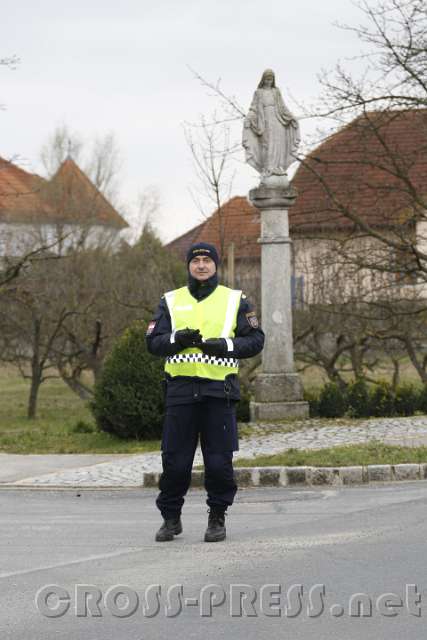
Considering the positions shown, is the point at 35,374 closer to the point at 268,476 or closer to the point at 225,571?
the point at 268,476

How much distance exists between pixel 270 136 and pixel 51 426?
27.7 feet

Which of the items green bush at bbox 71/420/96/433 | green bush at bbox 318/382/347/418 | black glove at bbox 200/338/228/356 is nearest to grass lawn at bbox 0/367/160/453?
green bush at bbox 71/420/96/433

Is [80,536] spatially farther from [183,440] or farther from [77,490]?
[77,490]

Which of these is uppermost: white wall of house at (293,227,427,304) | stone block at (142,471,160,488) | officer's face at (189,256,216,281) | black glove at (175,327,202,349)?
white wall of house at (293,227,427,304)

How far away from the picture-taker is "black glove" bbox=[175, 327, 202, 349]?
27.5ft

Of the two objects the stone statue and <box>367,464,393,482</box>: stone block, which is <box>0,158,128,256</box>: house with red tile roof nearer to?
the stone statue

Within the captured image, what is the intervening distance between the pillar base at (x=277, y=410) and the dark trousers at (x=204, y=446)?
32.0 ft

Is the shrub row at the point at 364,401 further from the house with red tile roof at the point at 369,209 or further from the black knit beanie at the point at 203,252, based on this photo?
the black knit beanie at the point at 203,252

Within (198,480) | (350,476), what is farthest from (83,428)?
(350,476)

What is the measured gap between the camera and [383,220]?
2438 centimetres

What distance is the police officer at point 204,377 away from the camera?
8.59m

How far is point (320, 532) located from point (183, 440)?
1197mm

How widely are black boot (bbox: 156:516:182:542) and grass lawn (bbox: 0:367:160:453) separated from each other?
715 centimetres

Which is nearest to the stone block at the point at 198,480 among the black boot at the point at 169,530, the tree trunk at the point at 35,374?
the black boot at the point at 169,530
